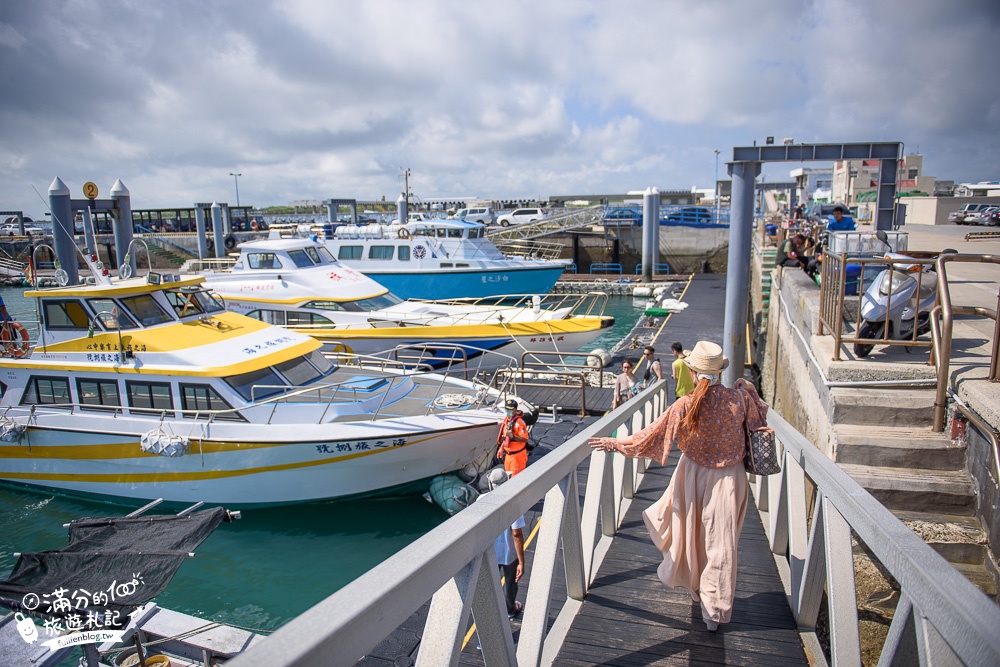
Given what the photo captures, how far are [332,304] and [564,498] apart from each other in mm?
13792

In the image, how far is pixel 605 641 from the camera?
341cm

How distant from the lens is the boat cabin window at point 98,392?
973 centimetres

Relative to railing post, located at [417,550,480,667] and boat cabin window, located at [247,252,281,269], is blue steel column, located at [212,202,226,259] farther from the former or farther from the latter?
railing post, located at [417,550,480,667]

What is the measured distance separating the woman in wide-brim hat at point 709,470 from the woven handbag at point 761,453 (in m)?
0.04

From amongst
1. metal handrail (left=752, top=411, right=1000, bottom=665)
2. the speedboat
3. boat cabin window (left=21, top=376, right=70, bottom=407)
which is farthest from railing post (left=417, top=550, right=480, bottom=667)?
the speedboat

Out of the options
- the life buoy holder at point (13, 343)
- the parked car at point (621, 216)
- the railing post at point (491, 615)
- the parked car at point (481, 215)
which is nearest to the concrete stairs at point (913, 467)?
the railing post at point (491, 615)

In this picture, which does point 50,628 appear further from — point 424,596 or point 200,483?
point 424,596

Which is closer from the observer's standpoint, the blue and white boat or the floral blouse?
the floral blouse

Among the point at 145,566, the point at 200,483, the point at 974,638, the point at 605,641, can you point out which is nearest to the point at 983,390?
the point at 605,641

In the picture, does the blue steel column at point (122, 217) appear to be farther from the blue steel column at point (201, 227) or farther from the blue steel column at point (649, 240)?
the blue steel column at point (649, 240)

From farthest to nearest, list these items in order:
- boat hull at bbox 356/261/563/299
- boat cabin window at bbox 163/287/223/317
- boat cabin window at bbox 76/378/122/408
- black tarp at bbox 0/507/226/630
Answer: boat hull at bbox 356/261/563/299 < boat cabin window at bbox 163/287/223/317 < boat cabin window at bbox 76/378/122/408 < black tarp at bbox 0/507/226/630

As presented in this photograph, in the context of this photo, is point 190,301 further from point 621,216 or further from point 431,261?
point 621,216

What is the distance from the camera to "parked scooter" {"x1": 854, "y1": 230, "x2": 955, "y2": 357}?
5852 mm

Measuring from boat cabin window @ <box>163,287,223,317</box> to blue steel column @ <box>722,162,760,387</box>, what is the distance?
920 cm
